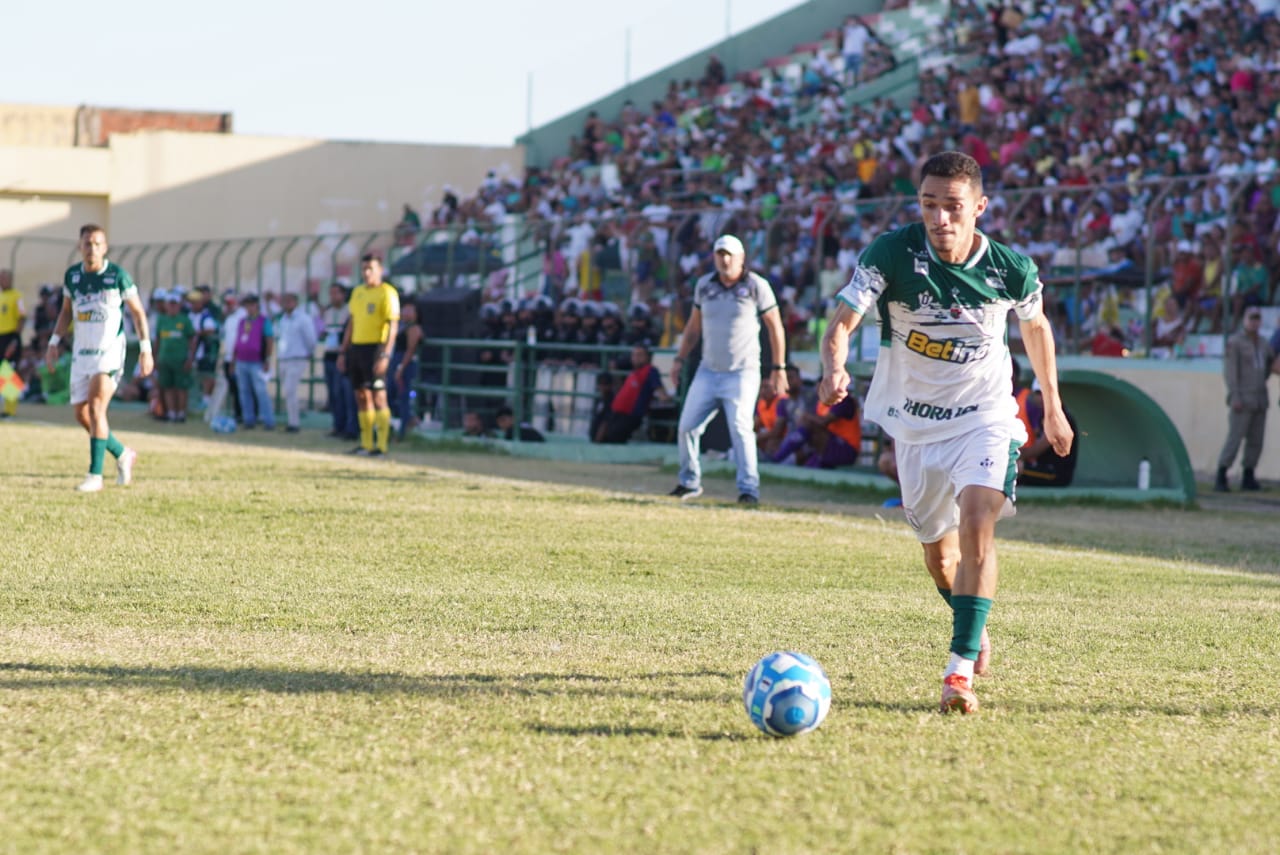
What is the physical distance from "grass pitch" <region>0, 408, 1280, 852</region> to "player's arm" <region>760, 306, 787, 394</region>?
5.81ft

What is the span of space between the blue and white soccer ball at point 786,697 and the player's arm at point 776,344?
761 centimetres

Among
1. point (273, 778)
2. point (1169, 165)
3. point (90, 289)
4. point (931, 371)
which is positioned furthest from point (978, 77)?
point (273, 778)

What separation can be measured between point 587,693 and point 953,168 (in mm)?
2246

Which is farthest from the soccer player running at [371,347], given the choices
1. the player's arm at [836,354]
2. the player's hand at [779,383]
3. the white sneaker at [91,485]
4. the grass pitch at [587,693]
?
the player's arm at [836,354]

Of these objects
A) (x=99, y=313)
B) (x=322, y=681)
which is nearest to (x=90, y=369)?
(x=99, y=313)

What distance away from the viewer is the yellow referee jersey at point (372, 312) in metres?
18.5

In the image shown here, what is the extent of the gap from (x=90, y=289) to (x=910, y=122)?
1747 centimetres

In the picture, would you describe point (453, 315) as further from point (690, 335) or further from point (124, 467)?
point (690, 335)

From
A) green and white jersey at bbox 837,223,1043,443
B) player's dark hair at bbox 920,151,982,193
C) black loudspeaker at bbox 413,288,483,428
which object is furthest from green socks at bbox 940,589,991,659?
black loudspeaker at bbox 413,288,483,428

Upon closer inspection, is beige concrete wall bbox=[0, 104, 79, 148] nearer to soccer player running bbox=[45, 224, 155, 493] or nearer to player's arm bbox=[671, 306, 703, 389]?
soccer player running bbox=[45, 224, 155, 493]

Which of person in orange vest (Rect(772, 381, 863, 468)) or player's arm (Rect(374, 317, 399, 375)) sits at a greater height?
player's arm (Rect(374, 317, 399, 375))

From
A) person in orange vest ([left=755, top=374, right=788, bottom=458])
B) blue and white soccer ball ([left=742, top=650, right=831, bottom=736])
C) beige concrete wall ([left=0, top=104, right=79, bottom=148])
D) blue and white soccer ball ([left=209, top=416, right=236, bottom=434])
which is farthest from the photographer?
beige concrete wall ([left=0, top=104, right=79, bottom=148])

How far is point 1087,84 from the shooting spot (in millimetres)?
25141

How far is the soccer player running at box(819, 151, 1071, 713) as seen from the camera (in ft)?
19.5
